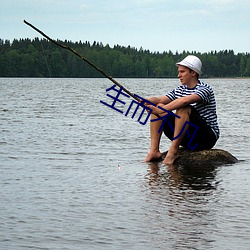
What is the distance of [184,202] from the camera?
675cm

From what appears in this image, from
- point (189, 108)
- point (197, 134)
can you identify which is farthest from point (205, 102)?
point (197, 134)

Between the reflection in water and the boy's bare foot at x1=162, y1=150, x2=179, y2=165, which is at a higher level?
the boy's bare foot at x1=162, y1=150, x2=179, y2=165

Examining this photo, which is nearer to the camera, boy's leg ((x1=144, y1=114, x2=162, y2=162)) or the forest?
boy's leg ((x1=144, y1=114, x2=162, y2=162))

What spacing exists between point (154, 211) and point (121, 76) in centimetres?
18511

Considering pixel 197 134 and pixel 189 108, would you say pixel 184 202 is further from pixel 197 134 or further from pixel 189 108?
pixel 197 134

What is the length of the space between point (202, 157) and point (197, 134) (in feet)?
1.46

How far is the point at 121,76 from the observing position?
191 m

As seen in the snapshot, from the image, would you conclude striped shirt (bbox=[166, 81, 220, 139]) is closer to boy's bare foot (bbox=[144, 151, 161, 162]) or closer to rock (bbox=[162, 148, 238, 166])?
rock (bbox=[162, 148, 238, 166])

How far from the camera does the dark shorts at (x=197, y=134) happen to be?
358 inches

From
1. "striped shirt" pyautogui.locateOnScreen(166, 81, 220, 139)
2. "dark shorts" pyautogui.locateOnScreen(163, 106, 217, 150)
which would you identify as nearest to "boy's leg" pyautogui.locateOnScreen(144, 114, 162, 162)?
"dark shorts" pyautogui.locateOnScreen(163, 106, 217, 150)

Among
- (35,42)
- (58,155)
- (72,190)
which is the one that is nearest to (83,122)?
(58,155)

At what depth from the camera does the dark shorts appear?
9094mm

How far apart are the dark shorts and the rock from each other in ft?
0.26

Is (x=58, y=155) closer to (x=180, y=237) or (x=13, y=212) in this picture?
(x=13, y=212)
